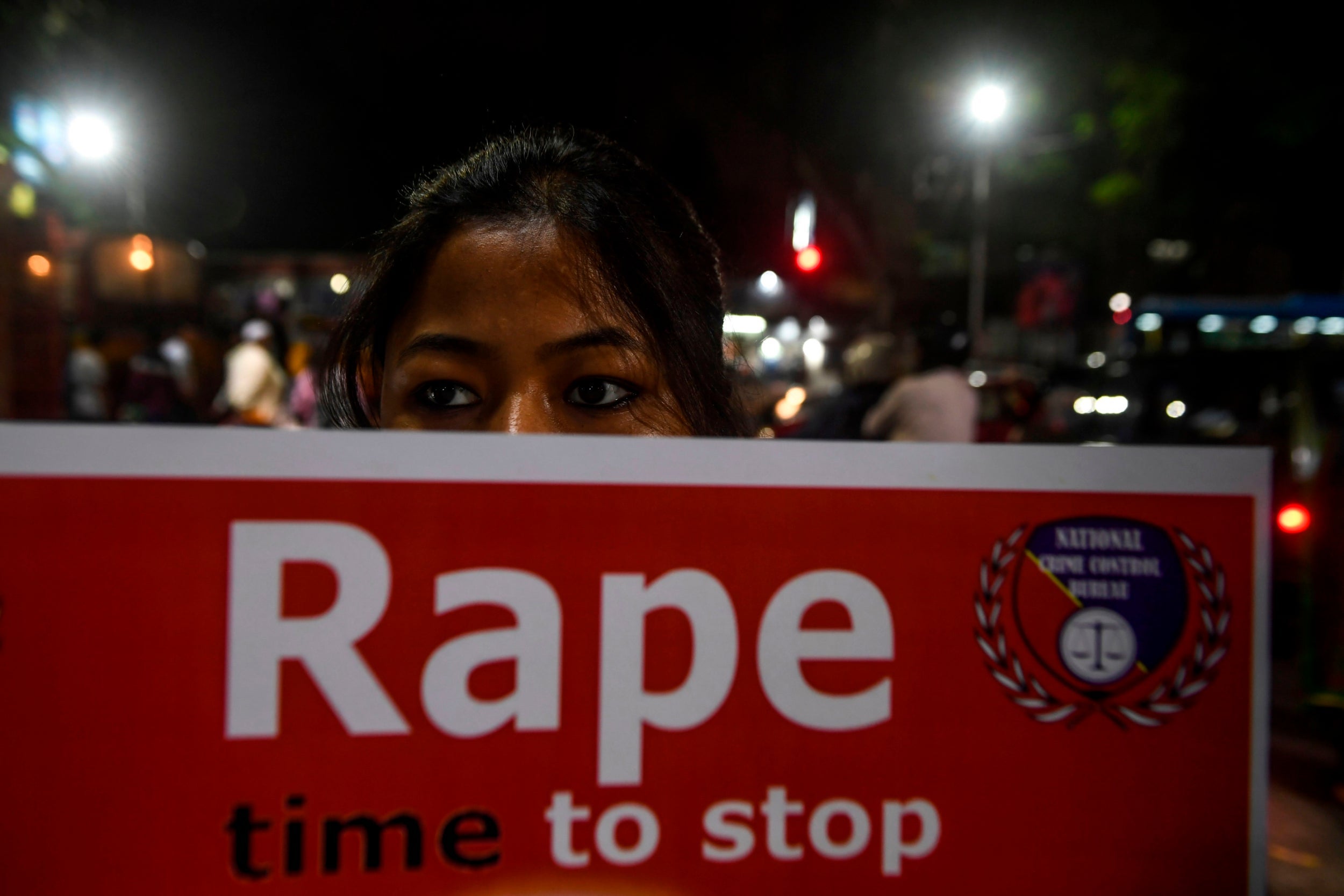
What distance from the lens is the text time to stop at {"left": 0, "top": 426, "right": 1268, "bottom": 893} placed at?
0.71m

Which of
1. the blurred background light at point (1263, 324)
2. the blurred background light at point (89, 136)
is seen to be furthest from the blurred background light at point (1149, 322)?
the blurred background light at point (89, 136)

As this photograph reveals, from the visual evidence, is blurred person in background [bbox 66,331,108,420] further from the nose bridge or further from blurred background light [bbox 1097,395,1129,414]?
blurred background light [bbox 1097,395,1129,414]

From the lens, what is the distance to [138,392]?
25.1ft

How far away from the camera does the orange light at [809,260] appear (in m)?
7.43

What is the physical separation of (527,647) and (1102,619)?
1.76ft

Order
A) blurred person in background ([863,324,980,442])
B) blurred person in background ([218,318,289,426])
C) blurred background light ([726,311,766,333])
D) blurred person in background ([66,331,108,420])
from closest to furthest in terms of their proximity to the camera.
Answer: blurred person in background ([863,324,980,442]), blurred person in background ([218,318,289,426]), blurred person in background ([66,331,108,420]), blurred background light ([726,311,766,333])

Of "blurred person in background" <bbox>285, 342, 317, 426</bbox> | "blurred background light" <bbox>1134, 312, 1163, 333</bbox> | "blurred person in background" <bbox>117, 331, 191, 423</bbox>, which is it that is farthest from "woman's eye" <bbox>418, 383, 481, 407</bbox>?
"blurred background light" <bbox>1134, 312, 1163, 333</bbox>

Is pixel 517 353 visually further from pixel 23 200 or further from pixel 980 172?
pixel 980 172

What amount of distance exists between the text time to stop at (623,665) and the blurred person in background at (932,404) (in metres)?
3.88

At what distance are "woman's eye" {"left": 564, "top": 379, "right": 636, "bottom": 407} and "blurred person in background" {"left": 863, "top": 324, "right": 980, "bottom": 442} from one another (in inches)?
142

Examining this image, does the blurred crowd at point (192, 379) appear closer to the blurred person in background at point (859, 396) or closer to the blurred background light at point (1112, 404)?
the blurred person in background at point (859, 396)

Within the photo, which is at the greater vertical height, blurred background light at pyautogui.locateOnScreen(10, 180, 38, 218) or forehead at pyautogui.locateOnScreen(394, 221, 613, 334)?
blurred background light at pyautogui.locateOnScreen(10, 180, 38, 218)

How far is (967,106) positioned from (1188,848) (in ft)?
57.7

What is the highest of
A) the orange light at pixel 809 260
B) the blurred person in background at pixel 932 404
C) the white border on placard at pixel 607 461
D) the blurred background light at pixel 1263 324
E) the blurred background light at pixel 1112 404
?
the blurred background light at pixel 1263 324
